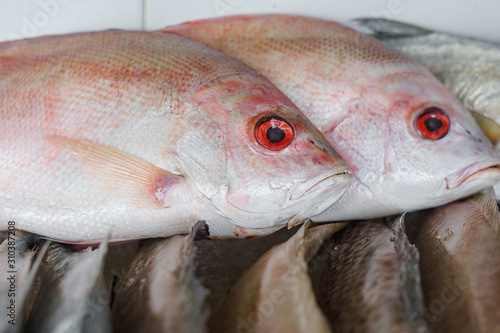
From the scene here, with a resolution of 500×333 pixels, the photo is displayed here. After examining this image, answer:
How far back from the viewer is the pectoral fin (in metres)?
1.05

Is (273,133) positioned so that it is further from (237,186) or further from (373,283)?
(373,283)

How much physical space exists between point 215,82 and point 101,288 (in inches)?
22.3

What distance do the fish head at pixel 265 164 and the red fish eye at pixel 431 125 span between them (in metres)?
0.30

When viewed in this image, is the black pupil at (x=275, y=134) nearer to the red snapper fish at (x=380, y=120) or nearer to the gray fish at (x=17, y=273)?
the red snapper fish at (x=380, y=120)

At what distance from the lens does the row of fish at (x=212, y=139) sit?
104 cm

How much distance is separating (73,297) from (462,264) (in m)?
0.88

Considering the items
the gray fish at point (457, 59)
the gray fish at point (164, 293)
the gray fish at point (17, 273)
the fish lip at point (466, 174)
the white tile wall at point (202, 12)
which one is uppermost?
the white tile wall at point (202, 12)

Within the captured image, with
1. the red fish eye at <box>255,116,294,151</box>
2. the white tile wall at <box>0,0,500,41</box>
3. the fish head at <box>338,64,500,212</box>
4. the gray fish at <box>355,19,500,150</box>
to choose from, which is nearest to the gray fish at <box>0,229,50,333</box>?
the red fish eye at <box>255,116,294,151</box>

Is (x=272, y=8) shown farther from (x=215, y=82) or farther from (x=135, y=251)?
(x=135, y=251)

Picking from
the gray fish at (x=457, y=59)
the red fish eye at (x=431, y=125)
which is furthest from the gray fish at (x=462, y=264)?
the gray fish at (x=457, y=59)

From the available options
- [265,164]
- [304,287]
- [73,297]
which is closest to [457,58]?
[265,164]

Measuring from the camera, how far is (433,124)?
1195 mm

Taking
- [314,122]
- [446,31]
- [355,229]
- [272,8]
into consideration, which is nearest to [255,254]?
[355,229]

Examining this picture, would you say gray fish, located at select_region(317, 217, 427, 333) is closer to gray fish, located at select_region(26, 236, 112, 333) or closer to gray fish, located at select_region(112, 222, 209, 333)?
gray fish, located at select_region(112, 222, 209, 333)
